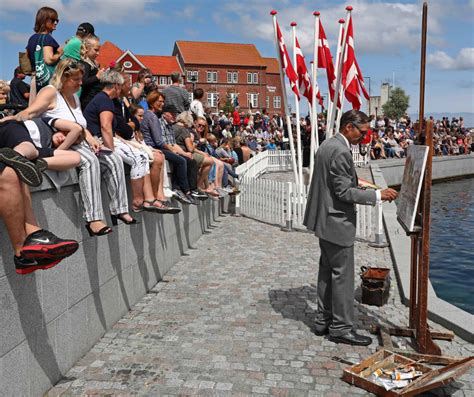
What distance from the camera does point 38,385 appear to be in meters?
4.44

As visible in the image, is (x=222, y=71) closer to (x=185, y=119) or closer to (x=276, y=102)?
(x=276, y=102)

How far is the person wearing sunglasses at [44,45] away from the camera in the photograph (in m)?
6.42

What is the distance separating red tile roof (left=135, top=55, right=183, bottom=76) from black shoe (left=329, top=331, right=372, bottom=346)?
85920mm

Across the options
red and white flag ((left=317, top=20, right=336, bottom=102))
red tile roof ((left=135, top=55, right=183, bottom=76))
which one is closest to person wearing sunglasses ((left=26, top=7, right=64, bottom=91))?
red and white flag ((left=317, top=20, right=336, bottom=102))

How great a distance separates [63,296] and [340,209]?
2.81 metres

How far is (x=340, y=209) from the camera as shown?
5.76 m

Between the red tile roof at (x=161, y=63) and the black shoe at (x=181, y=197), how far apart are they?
269 feet

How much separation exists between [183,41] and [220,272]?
91181 mm

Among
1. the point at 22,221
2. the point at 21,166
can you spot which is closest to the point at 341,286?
the point at 22,221

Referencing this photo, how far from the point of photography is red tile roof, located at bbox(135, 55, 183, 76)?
3514 inches

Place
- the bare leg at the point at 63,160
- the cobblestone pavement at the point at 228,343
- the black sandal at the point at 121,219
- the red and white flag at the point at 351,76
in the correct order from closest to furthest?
the bare leg at the point at 63,160 → the cobblestone pavement at the point at 228,343 → the black sandal at the point at 121,219 → the red and white flag at the point at 351,76

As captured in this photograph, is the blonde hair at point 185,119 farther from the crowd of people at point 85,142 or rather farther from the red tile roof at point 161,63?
the red tile roof at point 161,63

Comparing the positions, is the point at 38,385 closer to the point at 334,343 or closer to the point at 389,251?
the point at 334,343

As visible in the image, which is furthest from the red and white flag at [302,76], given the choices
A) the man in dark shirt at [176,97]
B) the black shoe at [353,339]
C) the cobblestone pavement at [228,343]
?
the black shoe at [353,339]
